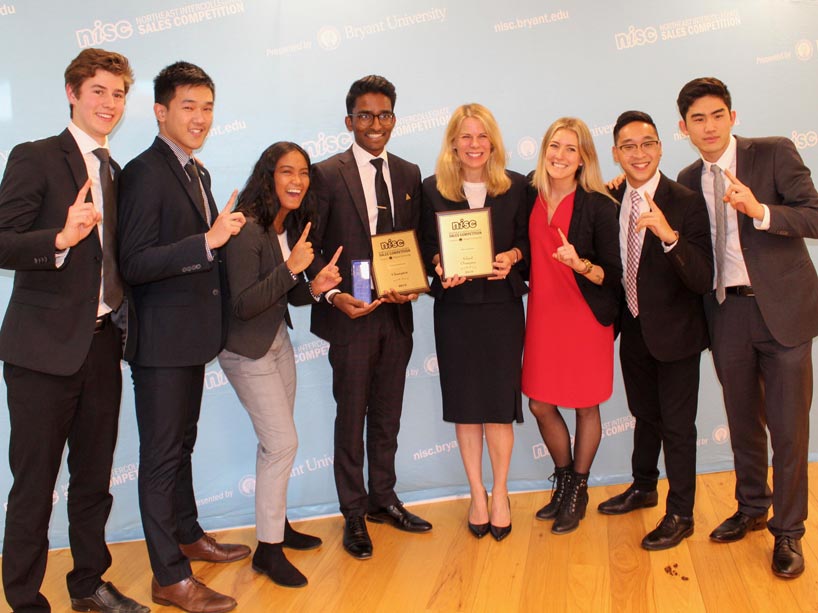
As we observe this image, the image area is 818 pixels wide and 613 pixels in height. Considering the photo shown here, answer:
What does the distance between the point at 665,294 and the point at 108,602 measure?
98.4 inches

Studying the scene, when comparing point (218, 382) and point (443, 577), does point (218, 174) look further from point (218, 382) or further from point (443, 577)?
point (443, 577)

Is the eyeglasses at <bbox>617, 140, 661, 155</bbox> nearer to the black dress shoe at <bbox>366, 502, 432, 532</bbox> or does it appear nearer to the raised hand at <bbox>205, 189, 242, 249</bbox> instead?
the raised hand at <bbox>205, 189, 242, 249</bbox>

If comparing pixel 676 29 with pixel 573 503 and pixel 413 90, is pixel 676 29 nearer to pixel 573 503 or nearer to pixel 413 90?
pixel 413 90

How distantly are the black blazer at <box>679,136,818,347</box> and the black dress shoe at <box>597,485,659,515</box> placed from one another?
112cm

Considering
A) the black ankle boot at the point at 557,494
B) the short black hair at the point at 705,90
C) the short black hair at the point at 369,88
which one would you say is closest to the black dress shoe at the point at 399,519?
the black ankle boot at the point at 557,494

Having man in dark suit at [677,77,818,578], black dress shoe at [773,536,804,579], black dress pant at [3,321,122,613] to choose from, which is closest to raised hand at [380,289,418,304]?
black dress pant at [3,321,122,613]

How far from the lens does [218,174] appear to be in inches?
151

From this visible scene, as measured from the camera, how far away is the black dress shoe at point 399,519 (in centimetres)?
355

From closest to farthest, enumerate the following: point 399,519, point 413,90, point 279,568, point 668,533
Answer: point 279,568
point 668,533
point 399,519
point 413,90

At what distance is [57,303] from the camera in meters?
2.54

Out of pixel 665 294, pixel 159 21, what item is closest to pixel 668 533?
pixel 665 294

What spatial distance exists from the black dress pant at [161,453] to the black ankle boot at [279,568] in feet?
1.08

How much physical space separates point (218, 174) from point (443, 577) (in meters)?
2.22

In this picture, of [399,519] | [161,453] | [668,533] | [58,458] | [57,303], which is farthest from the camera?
[399,519]
